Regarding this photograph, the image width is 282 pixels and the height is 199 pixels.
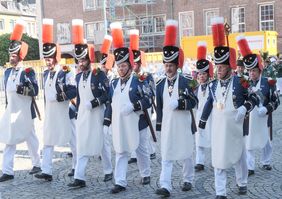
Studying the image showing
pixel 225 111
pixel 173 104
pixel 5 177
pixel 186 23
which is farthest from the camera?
pixel 186 23

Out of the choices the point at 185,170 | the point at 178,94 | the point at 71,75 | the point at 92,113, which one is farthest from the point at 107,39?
the point at 185,170

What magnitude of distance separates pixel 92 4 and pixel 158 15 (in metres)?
6.34

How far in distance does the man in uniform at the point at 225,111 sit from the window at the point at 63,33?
119ft

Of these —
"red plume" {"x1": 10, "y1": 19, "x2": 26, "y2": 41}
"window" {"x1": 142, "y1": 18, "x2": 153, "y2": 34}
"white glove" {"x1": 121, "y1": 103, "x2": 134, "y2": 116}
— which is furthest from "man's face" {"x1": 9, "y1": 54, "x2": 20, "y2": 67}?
"window" {"x1": 142, "y1": 18, "x2": 153, "y2": 34}

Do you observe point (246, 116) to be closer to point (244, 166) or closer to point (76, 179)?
point (244, 166)

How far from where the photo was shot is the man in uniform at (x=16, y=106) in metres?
8.02

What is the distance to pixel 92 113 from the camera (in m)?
7.41

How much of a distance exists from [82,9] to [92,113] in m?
35.5

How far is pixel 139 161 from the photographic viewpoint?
7.40 metres

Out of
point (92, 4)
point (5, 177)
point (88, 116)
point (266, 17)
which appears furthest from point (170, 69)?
point (92, 4)

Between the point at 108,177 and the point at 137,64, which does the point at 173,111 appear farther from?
the point at 137,64

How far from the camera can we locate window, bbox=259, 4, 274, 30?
33784mm

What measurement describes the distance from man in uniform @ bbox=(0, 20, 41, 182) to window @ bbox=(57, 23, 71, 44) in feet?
112

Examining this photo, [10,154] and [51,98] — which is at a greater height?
[51,98]
